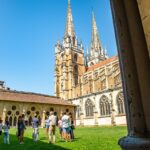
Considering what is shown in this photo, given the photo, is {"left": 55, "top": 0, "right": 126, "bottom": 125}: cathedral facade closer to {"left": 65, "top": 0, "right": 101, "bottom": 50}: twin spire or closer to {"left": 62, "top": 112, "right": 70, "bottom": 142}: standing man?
{"left": 65, "top": 0, "right": 101, "bottom": 50}: twin spire

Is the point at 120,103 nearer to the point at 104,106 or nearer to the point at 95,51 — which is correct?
the point at 104,106

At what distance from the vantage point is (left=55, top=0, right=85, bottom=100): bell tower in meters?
49.1

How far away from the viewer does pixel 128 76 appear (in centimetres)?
165

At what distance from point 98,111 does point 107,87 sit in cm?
499

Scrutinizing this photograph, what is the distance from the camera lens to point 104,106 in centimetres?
3597

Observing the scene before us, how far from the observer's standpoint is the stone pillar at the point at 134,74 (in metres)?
1.49

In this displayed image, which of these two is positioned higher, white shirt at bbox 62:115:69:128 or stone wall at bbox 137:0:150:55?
stone wall at bbox 137:0:150:55

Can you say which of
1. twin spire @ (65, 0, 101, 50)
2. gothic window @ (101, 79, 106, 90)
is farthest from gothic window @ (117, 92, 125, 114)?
twin spire @ (65, 0, 101, 50)

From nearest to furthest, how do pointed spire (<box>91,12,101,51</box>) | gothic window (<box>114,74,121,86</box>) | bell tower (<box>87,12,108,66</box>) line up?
1. gothic window (<box>114,74,121,86</box>)
2. bell tower (<box>87,12,108,66</box>)
3. pointed spire (<box>91,12,101,51</box>)

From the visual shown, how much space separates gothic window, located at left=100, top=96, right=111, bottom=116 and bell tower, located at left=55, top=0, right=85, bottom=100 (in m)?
11.2

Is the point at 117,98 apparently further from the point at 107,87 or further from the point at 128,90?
the point at 128,90

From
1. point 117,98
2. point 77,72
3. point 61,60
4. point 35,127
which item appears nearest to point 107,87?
point 117,98

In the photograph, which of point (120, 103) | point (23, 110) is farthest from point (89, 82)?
point (23, 110)

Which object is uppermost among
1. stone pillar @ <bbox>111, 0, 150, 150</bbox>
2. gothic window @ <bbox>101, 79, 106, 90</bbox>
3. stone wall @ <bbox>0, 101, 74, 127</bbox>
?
gothic window @ <bbox>101, 79, 106, 90</bbox>
